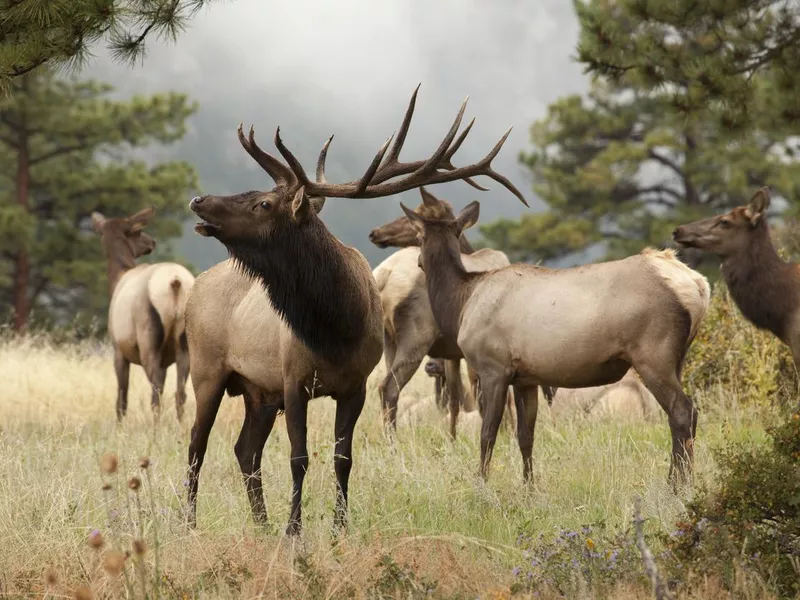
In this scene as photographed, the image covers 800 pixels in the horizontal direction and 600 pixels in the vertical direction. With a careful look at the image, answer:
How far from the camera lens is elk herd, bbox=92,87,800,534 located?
5.39m

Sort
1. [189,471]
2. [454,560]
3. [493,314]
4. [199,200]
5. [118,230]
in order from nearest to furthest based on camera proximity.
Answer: [454,560]
[199,200]
[189,471]
[493,314]
[118,230]

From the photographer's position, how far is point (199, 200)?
5215mm

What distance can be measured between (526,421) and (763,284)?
272 cm

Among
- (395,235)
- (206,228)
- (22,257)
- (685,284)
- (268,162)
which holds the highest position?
(22,257)

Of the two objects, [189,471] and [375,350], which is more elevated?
[375,350]

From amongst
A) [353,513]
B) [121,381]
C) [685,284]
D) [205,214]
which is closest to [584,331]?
[685,284]

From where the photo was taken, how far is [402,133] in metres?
5.49

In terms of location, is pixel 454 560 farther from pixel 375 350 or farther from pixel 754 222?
pixel 754 222

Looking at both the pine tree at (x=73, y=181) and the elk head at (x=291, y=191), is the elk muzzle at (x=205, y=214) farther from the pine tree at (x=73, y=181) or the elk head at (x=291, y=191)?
the pine tree at (x=73, y=181)

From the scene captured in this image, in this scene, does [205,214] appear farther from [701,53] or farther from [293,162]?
[701,53]

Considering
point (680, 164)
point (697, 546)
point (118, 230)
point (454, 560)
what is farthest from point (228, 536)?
point (680, 164)

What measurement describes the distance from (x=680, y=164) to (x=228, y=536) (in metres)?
23.8

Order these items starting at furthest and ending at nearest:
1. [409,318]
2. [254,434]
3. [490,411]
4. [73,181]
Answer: [73,181]
[409,318]
[490,411]
[254,434]

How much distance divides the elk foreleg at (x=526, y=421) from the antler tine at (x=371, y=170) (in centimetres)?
217
